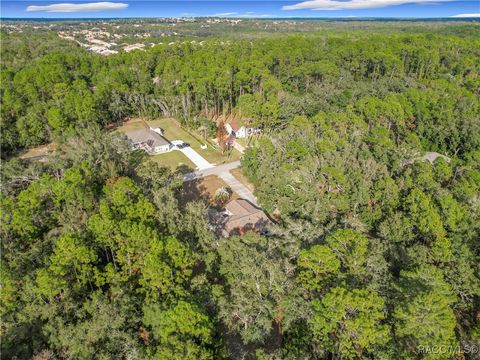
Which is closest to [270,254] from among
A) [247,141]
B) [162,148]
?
[247,141]

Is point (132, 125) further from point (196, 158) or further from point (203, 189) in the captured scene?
point (203, 189)

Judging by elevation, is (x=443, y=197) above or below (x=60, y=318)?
above

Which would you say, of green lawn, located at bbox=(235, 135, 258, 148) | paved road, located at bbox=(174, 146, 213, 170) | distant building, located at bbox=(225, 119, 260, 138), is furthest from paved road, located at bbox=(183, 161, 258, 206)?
distant building, located at bbox=(225, 119, 260, 138)

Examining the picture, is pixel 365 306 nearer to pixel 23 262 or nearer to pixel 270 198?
pixel 270 198

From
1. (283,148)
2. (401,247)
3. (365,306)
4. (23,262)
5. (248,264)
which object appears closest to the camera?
(365,306)

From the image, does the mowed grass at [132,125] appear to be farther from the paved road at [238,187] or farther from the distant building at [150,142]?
the paved road at [238,187]

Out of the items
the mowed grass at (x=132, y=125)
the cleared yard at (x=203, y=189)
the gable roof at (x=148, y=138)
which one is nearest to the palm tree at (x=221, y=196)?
the cleared yard at (x=203, y=189)

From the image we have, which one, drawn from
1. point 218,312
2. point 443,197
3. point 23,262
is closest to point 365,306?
point 218,312
